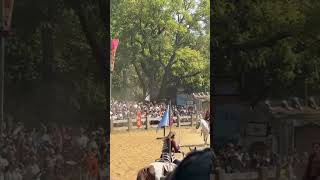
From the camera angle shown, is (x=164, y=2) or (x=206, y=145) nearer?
(x=206, y=145)

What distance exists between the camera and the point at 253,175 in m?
3.38

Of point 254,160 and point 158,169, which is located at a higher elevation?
point 254,160

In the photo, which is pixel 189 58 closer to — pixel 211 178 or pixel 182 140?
pixel 182 140

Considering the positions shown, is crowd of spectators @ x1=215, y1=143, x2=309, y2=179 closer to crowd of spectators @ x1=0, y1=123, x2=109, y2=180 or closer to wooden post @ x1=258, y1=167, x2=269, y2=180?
wooden post @ x1=258, y1=167, x2=269, y2=180

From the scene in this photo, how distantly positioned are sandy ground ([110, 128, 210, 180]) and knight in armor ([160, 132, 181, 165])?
0.14 ft

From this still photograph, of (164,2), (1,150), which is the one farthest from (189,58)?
(1,150)

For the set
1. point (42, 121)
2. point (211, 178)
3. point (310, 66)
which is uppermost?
point (310, 66)

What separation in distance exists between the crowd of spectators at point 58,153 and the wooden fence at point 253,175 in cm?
87

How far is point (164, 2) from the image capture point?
3875 millimetres

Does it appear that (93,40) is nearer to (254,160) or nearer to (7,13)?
(7,13)

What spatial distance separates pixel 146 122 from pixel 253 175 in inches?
34.5

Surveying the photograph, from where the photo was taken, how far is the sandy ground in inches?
150

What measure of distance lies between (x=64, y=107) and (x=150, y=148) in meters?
0.66

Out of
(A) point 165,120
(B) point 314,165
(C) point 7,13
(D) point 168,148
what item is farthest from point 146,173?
(C) point 7,13
